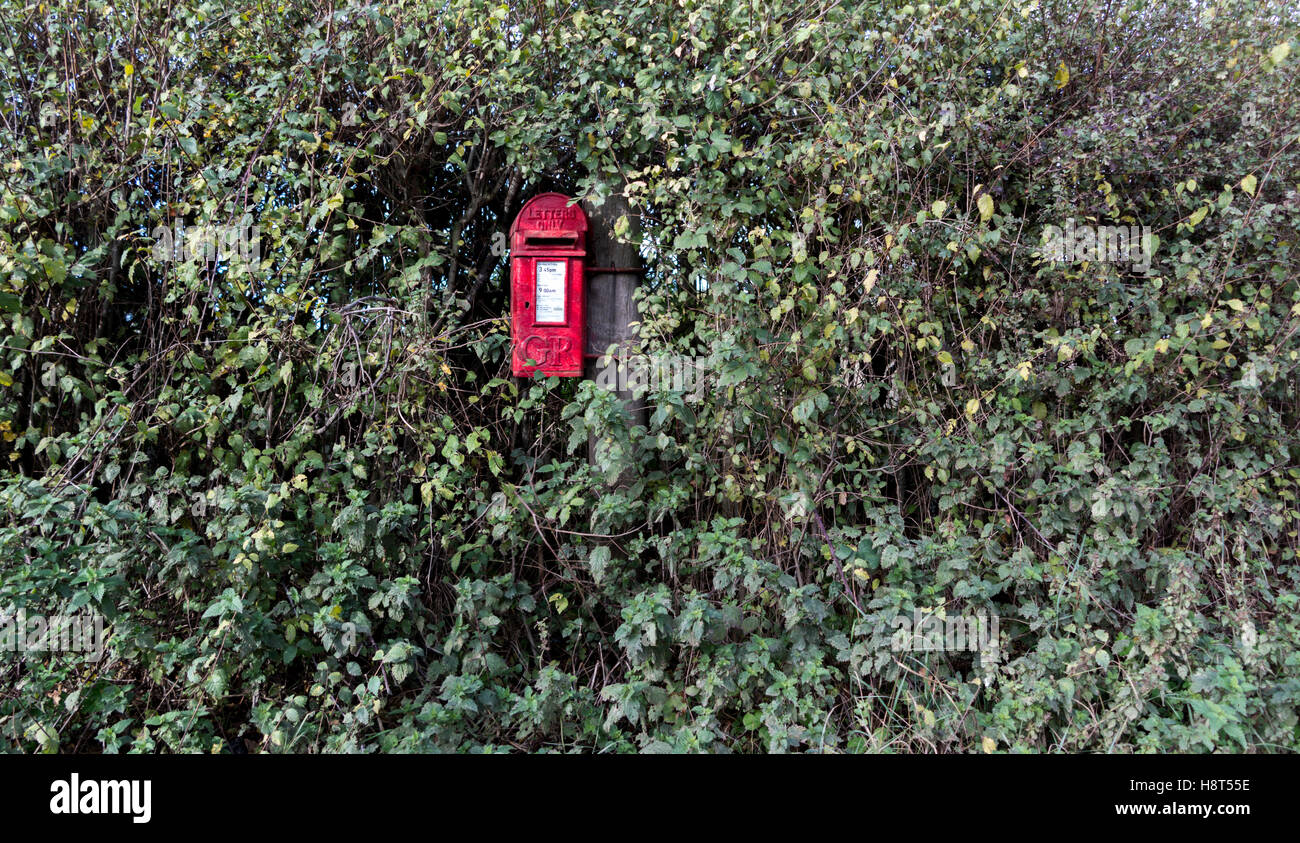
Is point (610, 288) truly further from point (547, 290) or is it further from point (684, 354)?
point (684, 354)

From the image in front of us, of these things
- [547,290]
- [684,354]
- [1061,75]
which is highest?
[1061,75]

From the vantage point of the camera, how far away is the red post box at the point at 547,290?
3275 mm

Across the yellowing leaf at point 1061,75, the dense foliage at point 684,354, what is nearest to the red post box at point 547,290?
the dense foliage at point 684,354

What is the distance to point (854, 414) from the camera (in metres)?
3.32

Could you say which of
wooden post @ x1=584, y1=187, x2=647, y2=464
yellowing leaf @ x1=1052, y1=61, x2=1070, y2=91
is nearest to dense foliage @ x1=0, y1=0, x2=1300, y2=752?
yellowing leaf @ x1=1052, y1=61, x2=1070, y2=91

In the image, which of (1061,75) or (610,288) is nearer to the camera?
(1061,75)

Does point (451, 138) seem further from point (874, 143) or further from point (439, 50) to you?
point (874, 143)

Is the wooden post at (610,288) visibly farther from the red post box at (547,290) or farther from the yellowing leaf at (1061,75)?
the yellowing leaf at (1061,75)

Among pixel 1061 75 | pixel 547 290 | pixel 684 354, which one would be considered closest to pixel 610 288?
pixel 547 290

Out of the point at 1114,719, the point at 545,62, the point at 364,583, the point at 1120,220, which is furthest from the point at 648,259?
the point at 1114,719

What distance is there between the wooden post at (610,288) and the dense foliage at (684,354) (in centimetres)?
11

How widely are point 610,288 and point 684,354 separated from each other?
19.6 inches

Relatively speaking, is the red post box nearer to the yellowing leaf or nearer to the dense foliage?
the dense foliage

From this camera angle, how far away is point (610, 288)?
11.4ft
